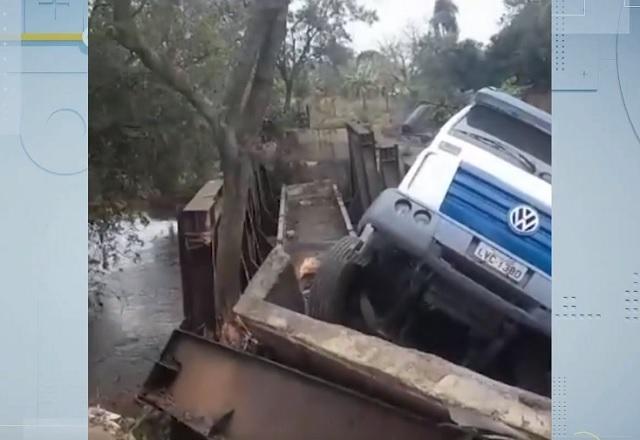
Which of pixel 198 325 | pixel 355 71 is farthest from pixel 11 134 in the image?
pixel 355 71

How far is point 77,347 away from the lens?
5.75 ft

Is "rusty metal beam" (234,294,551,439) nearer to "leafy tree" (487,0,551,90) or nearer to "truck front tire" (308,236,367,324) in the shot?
"truck front tire" (308,236,367,324)

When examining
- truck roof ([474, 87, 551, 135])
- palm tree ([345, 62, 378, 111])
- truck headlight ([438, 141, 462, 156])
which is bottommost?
truck headlight ([438, 141, 462, 156])

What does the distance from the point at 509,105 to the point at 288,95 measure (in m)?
0.48

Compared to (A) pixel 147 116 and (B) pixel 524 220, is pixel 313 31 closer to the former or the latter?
(A) pixel 147 116

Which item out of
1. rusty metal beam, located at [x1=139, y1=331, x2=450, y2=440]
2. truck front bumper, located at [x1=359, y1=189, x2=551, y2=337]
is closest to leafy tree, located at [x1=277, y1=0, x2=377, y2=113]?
truck front bumper, located at [x1=359, y1=189, x2=551, y2=337]

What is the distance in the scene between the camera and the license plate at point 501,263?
5.70 feet

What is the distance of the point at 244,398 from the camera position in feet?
5.81

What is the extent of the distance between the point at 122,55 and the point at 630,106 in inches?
42.9

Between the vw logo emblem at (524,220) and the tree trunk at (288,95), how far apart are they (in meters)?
0.53

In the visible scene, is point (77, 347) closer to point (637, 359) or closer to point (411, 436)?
point (411, 436)

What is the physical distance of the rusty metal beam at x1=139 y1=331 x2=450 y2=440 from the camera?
5.75 ft

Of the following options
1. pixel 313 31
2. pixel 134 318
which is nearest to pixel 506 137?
pixel 313 31

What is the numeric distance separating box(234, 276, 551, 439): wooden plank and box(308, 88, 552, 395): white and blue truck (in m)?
0.03
